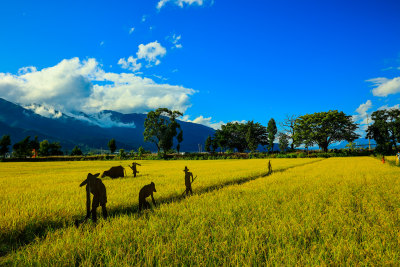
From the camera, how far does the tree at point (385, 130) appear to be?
184 ft

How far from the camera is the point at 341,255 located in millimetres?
2828

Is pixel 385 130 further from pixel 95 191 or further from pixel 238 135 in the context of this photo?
pixel 95 191

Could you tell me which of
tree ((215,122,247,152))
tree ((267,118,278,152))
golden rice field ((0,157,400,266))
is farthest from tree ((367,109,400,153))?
golden rice field ((0,157,400,266))

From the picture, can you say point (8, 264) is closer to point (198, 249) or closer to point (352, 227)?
point (198, 249)

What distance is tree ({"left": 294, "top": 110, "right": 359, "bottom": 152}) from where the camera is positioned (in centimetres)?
6003

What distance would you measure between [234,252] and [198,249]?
51 centimetres

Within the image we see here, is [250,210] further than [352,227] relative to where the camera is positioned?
Yes

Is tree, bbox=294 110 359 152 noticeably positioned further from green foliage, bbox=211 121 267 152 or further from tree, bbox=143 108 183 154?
tree, bbox=143 108 183 154

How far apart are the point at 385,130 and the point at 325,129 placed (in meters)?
15.6

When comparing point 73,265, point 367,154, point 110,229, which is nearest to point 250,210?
point 110,229

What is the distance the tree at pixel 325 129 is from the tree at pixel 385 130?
6.61 meters

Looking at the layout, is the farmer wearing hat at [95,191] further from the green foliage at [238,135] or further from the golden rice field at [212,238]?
the green foliage at [238,135]

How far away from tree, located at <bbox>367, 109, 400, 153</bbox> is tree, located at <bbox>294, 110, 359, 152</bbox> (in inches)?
260

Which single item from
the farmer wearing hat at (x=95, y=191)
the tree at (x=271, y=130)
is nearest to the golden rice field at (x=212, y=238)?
the farmer wearing hat at (x=95, y=191)
